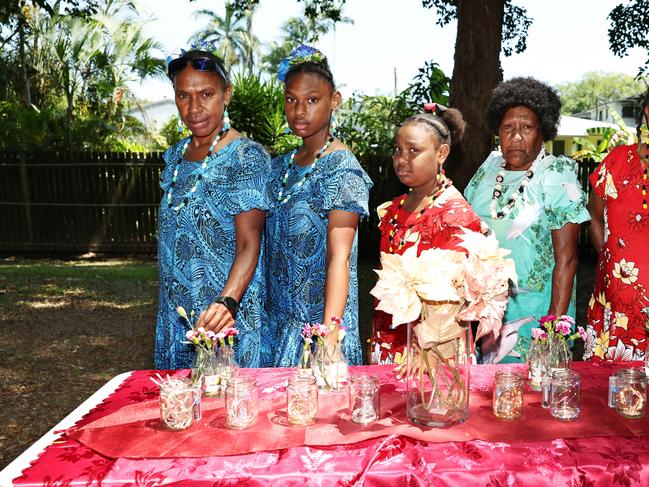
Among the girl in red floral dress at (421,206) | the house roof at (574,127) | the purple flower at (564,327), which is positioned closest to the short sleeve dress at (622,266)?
the girl in red floral dress at (421,206)

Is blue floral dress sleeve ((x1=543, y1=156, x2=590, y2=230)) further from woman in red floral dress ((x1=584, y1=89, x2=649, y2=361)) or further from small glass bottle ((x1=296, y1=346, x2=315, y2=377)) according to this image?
small glass bottle ((x1=296, y1=346, x2=315, y2=377))

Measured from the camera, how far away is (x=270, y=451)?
191cm

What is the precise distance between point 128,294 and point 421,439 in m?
8.23

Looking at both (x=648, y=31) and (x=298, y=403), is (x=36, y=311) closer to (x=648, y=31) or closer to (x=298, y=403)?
(x=298, y=403)

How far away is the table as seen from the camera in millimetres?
1798

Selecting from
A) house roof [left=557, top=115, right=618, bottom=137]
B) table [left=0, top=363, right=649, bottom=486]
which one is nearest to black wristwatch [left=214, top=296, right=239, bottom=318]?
table [left=0, top=363, right=649, bottom=486]

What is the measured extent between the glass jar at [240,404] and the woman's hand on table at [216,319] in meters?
0.42

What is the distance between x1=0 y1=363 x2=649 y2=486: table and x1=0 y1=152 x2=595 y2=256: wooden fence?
11323 millimetres

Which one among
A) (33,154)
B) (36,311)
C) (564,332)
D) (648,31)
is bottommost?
(36,311)

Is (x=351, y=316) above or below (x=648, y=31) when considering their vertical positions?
below

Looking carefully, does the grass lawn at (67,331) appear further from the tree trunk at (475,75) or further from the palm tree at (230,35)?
the palm tree at (230,35)

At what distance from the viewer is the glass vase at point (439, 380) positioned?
2.06 metres


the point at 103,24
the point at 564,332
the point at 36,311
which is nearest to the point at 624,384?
the point at 564,332

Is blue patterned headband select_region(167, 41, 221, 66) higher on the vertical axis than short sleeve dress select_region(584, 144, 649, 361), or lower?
higher
